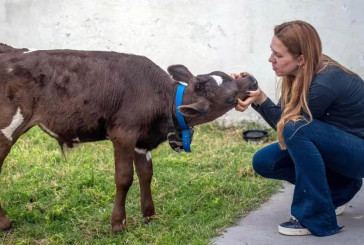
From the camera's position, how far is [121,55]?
5.57 metres

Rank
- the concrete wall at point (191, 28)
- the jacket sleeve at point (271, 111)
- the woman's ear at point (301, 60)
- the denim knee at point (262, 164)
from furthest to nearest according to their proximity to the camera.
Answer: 1. the concrete wall at point (191, 28)
2. the denim knee at point (262, 164)
3. the jacket sleeve at point (271, 111)
4. the woman's ear at point (301, 60)

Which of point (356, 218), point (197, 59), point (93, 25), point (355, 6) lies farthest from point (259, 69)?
point (356, 218)

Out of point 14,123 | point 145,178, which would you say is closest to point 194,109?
point 145,178

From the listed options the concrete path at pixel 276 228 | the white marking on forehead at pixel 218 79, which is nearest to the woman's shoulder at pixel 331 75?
the white marking on forehead at pixel 218 79

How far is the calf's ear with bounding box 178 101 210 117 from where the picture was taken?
5242mm

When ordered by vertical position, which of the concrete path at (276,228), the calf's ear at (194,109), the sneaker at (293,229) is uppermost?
the calf's ear at (194,109)

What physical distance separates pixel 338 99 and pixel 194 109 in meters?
1.11

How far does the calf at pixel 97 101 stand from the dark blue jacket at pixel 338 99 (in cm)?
74

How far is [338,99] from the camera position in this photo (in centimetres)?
512

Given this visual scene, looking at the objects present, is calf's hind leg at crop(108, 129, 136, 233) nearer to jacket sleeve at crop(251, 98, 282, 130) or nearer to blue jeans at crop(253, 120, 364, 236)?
jacket sleeve at crop(251, 98, 282, 130)

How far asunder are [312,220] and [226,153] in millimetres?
2636

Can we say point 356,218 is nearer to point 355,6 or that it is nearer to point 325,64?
point 325,64

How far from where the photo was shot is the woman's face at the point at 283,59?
17.0 feet

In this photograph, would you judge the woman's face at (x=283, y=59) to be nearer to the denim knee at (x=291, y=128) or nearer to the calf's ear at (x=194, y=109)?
the denim knee at (x=291, y=128)
